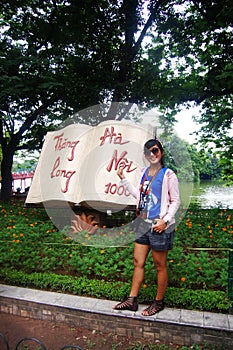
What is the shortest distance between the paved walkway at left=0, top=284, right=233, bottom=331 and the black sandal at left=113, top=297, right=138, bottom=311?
4cm

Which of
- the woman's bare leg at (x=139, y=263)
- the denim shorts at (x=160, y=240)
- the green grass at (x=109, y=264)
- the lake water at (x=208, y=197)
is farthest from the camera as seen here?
the lake water at (x=208, y=197)

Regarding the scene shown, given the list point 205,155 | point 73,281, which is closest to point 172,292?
point 73,281

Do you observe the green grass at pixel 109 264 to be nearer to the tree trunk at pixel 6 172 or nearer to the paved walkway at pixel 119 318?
the paved walkway at pixel 119 318

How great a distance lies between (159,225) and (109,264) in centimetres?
163

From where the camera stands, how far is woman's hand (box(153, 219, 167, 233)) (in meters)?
3.02

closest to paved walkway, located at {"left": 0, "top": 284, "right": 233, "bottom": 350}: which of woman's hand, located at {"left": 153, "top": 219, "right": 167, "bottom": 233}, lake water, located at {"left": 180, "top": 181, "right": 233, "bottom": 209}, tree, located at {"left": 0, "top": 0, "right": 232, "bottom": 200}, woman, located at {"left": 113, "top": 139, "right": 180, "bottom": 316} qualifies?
woman, located at {"left": 113, "top": 139, "right": 180, "bottom": 316}

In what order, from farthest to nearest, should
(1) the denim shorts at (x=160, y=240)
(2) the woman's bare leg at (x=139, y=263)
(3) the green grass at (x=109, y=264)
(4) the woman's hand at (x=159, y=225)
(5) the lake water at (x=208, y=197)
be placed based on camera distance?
1. (5) the lake water at (x=208, y=197)
2. (3) the green grass at (x=109, y=264)
3. (2) the woman's bare leg at (x=139, y=263)
4. (1) the denim shorts at (x=160, y=240)
5. (4) the woman's hand at (x=159, y=225)

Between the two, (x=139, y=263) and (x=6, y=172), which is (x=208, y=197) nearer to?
(x=6, y=172)

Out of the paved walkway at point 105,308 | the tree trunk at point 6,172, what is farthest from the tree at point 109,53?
the paved walkway at point 105,308

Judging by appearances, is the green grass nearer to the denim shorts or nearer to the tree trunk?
the denim shorts

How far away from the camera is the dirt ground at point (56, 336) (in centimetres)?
313

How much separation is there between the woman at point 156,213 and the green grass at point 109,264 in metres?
0.28

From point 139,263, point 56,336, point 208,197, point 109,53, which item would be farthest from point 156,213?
point 208,197

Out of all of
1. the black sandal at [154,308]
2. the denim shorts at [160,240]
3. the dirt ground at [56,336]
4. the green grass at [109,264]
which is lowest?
the dirt ground at [56,336]
